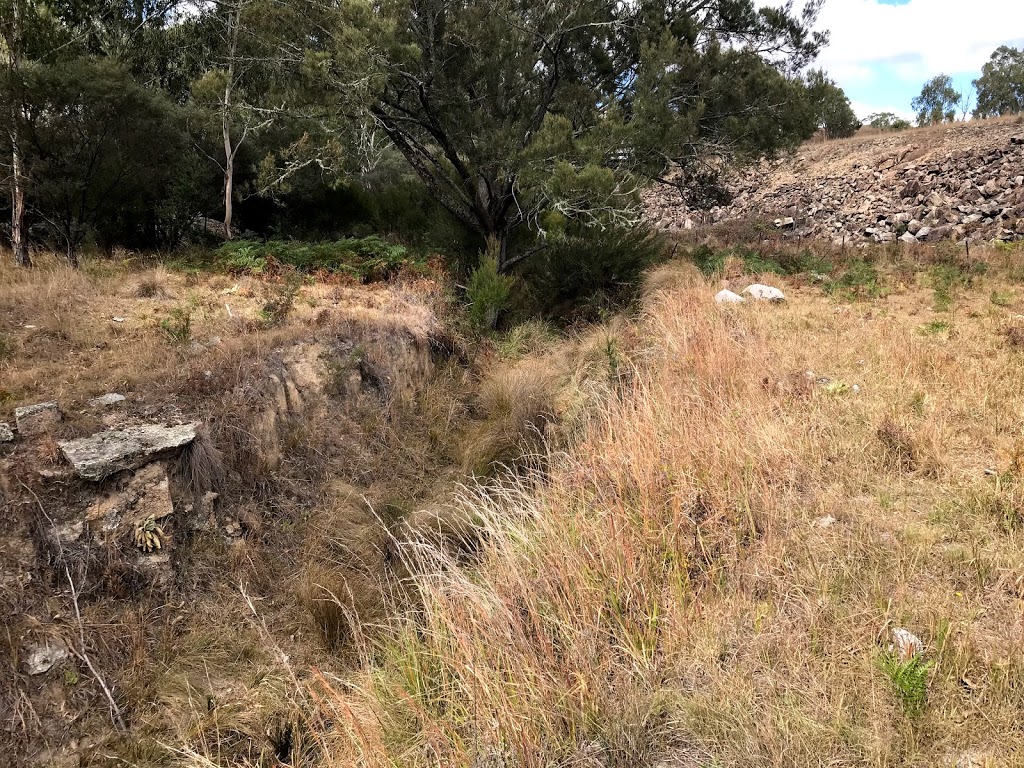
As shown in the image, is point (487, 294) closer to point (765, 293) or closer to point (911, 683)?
point (765, 293)

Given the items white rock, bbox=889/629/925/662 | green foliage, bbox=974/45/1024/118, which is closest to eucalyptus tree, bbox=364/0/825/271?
white rock, bbox=889/629/925/662

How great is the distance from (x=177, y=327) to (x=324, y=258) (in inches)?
146

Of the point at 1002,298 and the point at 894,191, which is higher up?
the point at 894,191

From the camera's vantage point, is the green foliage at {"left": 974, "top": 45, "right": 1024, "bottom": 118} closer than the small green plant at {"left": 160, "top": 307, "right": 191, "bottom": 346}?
No

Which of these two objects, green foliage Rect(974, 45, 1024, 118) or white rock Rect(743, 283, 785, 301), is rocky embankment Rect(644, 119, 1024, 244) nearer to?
white rock Rect(743, 283, 785, 301)

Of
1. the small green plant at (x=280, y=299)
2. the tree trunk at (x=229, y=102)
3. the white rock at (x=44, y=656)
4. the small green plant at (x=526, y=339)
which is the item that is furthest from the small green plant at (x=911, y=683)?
the tree trunk at (x=229, y=102)

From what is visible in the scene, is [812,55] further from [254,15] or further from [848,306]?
[254,15]

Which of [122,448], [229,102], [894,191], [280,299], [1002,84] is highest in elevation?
[1002,84]

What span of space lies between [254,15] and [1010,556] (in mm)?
9240

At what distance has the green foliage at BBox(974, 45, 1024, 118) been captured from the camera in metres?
33.3

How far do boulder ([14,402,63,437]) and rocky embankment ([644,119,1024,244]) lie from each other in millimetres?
10884

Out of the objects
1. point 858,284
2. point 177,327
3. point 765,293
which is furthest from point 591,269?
point 177,327

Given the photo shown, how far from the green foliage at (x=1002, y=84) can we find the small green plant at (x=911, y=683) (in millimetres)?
42358

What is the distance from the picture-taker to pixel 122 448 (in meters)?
4.21
